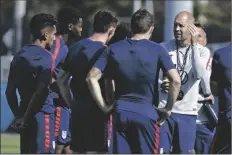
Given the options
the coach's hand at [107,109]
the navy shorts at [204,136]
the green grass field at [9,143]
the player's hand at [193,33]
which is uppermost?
the player's hand at [193,33]

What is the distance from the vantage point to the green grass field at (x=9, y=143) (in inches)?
797

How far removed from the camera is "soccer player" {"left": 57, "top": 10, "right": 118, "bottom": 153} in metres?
12.1

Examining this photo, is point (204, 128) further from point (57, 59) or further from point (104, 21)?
point (104, 21)

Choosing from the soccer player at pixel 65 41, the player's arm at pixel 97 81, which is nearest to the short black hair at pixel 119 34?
the soccer player at pixel 65 41

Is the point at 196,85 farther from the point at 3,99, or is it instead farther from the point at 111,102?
the point at 3,99

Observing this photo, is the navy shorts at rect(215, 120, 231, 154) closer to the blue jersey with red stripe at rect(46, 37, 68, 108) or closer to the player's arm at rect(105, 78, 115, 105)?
the player's arm at rect(105, 78, 115, 105)

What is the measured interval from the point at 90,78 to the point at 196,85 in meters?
2.23

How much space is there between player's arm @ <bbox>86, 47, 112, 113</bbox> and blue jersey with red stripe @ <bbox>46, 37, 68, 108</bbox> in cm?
124

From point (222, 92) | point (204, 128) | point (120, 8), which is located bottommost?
point (120, 8)

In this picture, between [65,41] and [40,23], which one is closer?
[40,23]

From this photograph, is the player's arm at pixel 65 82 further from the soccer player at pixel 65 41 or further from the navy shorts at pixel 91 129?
the soccer player at pixel 65 41

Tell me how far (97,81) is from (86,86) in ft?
2.49

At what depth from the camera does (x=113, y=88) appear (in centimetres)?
1173

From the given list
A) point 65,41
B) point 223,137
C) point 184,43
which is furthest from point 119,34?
point 223,137
